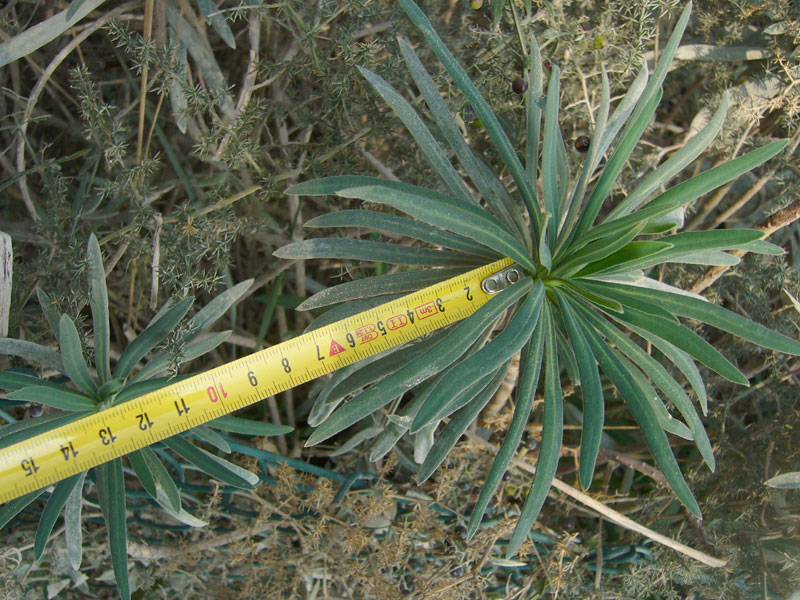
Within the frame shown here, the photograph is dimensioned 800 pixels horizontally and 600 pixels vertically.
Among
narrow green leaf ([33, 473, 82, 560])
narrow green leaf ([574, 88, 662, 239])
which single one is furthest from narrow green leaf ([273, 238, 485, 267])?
narrow green leaf ([33, 473, 82, 560])

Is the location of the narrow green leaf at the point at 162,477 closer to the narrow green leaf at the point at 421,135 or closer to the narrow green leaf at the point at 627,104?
the narrow green leaf at the point at 421,135

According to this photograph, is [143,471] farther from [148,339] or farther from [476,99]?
[476,99]

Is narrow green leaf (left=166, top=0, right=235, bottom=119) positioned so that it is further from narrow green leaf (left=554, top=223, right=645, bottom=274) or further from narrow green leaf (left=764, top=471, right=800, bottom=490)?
narrow green leaf (left=764, top=471, right=800, bottom=490)

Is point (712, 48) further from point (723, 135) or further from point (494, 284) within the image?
point (494, 284)

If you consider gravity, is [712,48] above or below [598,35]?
below

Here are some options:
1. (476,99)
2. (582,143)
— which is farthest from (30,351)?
(582,143)

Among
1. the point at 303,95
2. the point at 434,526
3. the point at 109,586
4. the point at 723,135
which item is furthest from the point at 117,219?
the point at 723,135
